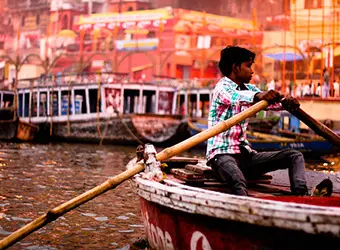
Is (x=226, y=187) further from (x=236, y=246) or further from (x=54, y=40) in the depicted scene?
(x=54, y=40)

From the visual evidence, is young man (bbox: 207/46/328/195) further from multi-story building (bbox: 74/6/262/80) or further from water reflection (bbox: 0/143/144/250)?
multi-story building (bbox: 74/6/262/80)

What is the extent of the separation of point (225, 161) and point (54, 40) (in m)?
47.6

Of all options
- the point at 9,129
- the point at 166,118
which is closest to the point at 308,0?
the point at 166,118

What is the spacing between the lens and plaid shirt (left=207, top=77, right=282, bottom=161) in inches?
201

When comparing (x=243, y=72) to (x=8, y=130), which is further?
(x=8, y=130)

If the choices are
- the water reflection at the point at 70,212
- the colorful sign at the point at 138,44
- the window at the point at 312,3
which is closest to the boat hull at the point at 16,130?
the water reflection at the point at 70,212

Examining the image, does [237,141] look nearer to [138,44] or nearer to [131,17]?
[138,44]

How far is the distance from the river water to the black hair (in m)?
1.99

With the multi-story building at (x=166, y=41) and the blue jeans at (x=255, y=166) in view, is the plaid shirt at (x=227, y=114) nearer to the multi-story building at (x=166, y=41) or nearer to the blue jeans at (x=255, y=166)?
the blue jeans at (x=255, y=166)

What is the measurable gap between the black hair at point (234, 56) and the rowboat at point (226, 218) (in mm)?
945

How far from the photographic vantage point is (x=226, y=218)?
399 centimetres

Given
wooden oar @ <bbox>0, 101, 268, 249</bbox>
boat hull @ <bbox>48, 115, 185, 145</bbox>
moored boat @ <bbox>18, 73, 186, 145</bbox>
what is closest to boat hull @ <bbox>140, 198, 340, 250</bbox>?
wooden oar @ <bbox>0, 101, 268, 249</bbox>

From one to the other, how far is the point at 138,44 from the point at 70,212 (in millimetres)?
34301

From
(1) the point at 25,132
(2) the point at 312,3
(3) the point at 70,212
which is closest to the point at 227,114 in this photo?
(3) the point at 70,212
